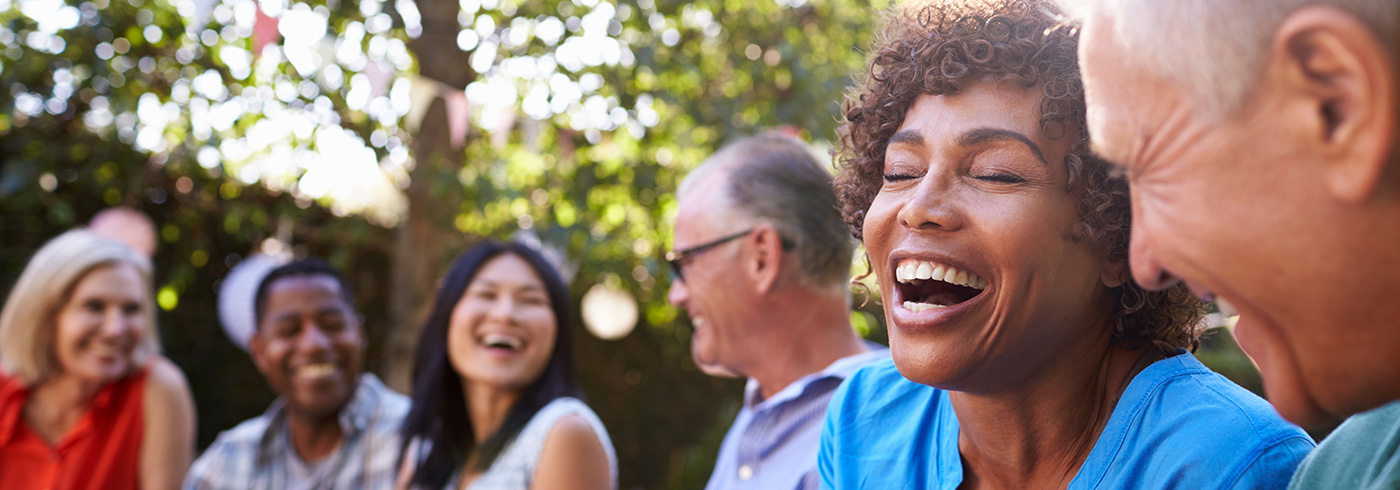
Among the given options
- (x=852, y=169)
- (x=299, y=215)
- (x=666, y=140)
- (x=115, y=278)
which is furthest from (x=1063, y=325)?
(x=299, y=215)

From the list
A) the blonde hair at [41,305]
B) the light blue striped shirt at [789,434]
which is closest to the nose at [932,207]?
the light blue striped shirt at [789,434]

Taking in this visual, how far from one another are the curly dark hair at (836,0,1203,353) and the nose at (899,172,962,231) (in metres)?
0.16

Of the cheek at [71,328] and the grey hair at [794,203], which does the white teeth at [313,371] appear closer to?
the cheek at [71,328]

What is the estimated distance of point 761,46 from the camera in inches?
191

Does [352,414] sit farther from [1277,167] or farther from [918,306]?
[1277,167]

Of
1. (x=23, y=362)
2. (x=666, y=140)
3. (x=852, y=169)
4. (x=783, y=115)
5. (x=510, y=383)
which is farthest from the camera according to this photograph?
(x=666, y=140)

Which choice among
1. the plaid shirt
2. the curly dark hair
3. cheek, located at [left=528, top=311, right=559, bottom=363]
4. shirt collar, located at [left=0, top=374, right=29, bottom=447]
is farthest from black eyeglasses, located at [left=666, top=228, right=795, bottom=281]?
shirt collar, located at [left=0, top=374, right=29, bottom=447]

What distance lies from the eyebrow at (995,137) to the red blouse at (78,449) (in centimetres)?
379

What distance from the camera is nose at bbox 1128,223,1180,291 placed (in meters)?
0.95

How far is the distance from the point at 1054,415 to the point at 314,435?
3373mm

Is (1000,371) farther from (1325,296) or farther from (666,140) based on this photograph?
(666,140)

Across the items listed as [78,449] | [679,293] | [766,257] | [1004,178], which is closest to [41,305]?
[78,449]

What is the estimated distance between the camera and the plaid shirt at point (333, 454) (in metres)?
3.77

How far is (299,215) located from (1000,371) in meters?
5.61
